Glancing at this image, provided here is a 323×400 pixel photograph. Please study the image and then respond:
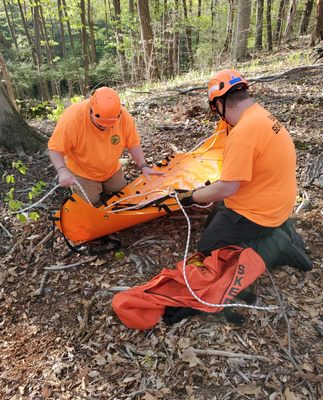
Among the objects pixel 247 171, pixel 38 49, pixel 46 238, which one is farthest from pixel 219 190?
pixel 38 49

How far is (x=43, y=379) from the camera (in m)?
2.35

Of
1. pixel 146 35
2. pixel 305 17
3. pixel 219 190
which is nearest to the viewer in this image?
pixel 219 190

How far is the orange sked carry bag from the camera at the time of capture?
99.5 inches

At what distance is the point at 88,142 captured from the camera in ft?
11.4

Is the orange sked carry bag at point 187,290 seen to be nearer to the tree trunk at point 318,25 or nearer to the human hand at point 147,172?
the human hand at point 147,172

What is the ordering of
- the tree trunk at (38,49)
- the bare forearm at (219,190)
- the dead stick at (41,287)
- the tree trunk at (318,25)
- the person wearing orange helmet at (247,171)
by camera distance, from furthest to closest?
the tree trunk at (38,49), the tree trunk at (318,25), the dead stick at (41,287), the bare forearm at (219,190), the person wearing orange helmet at (247,171)

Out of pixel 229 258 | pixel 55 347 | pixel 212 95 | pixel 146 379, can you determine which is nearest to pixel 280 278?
pixel 229 258

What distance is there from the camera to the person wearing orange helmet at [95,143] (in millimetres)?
3113

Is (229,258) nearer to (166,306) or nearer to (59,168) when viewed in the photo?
(166,306)

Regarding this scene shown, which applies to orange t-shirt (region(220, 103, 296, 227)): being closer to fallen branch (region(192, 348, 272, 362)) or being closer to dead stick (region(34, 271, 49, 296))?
fallen branch (region(192, 348, 272, 362))

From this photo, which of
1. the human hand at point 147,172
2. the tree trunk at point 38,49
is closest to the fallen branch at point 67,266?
the human hand at point 147,172

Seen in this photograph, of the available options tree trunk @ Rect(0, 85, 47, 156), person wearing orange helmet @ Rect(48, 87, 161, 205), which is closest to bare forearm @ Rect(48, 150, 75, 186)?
person wearing orange helmet @ Rect(48, 87, 161, 205)

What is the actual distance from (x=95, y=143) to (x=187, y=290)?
69.7 inches

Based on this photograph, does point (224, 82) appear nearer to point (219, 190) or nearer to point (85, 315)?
point (219, 190)
